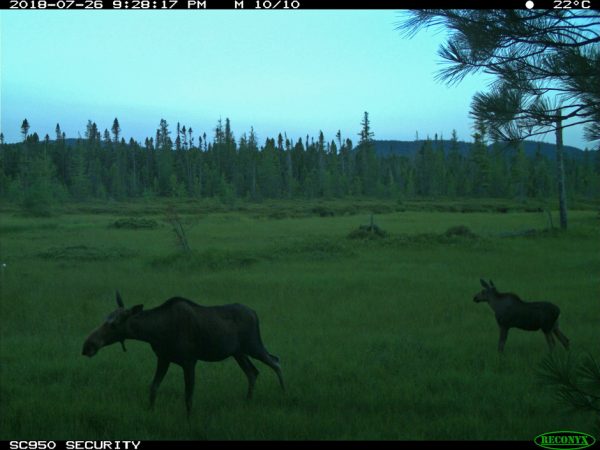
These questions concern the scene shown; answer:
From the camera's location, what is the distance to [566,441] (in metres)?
3.98

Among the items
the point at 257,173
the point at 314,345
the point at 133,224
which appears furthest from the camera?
the point at 257,173

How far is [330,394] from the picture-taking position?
636 cm

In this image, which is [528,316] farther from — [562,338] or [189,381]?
[189,381]

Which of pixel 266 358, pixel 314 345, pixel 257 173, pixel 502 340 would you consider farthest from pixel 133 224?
pixel 257 173

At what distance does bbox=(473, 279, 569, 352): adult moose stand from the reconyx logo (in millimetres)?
3687

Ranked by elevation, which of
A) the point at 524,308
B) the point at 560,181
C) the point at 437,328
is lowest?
the point at 437,328

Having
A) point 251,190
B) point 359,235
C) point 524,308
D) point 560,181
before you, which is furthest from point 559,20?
point 251,190

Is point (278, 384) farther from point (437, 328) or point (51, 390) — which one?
point (437, 328)

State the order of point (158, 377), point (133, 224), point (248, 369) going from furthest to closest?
point (133, 224), point (248, 369), point (158, 377)

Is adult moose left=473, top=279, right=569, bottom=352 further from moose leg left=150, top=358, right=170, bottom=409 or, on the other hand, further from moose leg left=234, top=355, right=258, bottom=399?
moose leg left=150, top=358, right=170, bottom=409

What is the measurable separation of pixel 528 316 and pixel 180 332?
5061mm

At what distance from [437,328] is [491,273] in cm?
695

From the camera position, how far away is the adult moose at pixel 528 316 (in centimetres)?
779

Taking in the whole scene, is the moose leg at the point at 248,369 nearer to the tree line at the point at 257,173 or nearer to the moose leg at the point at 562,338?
the moose leg at the point at 562,338
